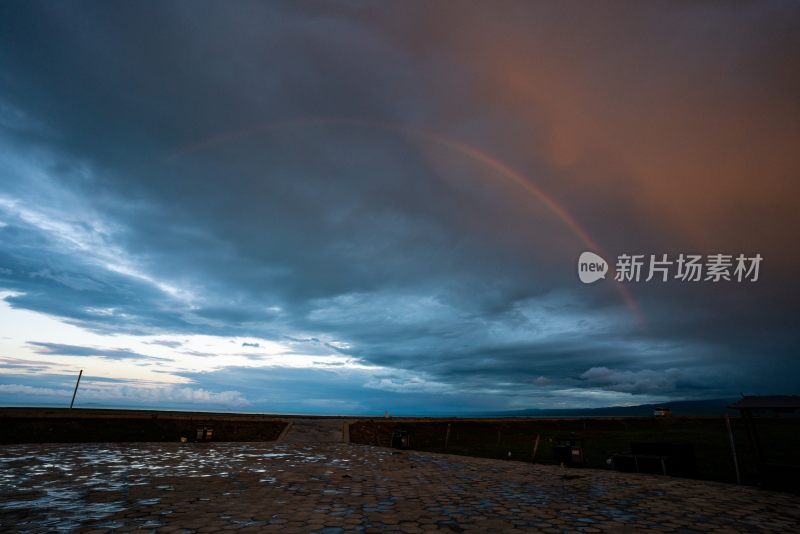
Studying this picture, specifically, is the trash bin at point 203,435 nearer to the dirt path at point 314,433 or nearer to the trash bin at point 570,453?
the dirt path at point 314,433

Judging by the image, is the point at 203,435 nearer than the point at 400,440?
Yes

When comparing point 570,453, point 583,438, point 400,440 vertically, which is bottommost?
point 400,440

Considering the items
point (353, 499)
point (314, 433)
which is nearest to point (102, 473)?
point (353, 499)

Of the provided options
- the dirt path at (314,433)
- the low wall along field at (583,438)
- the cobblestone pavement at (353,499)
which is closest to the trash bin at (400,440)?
the low wall along field at (583,438)

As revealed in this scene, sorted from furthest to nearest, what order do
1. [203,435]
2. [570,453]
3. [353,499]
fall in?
1. [203,435]
2. [570,453]
3. [353,499]

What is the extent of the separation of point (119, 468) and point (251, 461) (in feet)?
15.5

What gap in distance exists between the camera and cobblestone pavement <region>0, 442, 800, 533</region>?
25.3 feet

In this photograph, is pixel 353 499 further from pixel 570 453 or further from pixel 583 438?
pixel 583 438

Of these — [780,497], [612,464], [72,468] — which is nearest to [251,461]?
[72,468]

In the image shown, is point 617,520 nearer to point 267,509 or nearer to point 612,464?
point 267,509

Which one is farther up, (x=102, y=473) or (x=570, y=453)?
(x=570, y=453)

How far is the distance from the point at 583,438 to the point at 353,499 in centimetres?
1441

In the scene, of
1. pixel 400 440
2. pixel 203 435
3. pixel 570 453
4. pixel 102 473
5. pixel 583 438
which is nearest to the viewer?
pixel 102 473

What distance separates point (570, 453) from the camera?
17.3 meters
